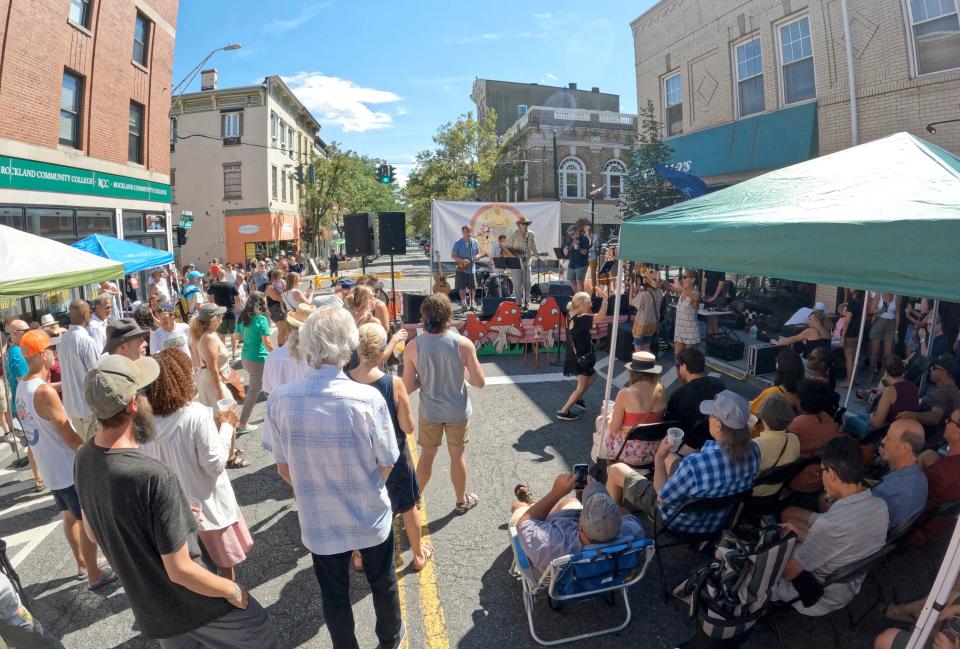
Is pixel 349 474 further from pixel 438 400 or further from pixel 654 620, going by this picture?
pixel 654 620

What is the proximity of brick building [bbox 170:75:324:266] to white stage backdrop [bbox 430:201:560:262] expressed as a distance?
22319mm

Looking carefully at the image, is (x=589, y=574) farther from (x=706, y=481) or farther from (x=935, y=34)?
(x=935, y=34)

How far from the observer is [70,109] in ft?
48.0

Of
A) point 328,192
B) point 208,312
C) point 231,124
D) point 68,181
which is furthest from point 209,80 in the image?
point 208,312

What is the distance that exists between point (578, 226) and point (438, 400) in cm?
1091

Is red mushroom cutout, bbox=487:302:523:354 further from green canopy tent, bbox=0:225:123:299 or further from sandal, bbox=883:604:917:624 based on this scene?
sandal, bbox=883:604:917:624

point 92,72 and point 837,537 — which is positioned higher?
point 92,72

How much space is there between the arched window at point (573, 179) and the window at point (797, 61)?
2617cm

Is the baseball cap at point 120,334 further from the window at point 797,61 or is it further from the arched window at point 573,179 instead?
the arched window at point 573,179

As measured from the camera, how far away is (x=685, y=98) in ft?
51.5

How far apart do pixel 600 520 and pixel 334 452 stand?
161cm

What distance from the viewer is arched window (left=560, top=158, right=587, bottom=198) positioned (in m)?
38.7

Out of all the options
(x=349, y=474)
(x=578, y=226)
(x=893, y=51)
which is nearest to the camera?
(x=349, y=474)

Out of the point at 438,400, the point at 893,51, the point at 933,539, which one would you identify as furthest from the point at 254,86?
the point at 933,539
